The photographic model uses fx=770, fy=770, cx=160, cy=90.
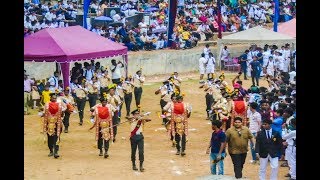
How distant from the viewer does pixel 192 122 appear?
75.6 feet

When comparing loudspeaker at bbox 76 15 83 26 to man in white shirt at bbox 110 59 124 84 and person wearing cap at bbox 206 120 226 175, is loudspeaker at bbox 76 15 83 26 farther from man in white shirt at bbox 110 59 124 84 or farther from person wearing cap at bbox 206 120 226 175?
person wearing cap at bbox 206 120 226 175

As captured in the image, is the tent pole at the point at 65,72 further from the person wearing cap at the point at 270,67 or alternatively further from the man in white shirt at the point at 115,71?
the person wearing cap at the point at 270,67

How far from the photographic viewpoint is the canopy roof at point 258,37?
30781mm

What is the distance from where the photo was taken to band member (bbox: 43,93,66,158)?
18406mm

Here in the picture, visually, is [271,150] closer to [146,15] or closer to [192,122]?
[192,122]

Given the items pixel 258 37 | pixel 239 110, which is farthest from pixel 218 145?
pixel 258 37

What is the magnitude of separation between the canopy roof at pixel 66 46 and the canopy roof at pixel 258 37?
6.38 meters

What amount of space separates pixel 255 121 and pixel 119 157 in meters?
3.52

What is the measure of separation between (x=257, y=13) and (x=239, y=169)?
25254mm

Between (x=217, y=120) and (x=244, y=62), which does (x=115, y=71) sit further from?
(x=217, y=120)

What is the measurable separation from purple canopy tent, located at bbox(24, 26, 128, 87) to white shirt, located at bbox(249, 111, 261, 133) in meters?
8.36
